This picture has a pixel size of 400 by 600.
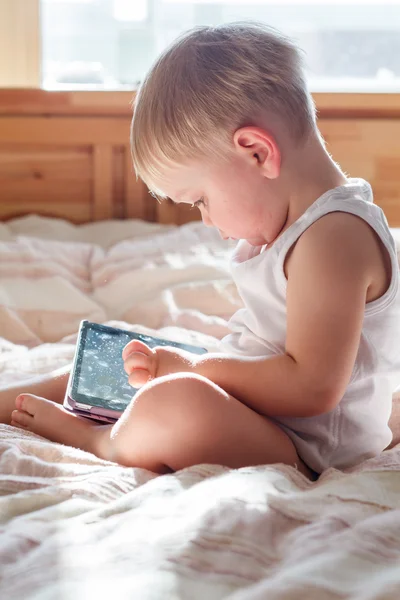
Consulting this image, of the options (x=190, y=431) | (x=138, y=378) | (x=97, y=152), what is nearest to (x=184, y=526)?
(x=190, y=431)

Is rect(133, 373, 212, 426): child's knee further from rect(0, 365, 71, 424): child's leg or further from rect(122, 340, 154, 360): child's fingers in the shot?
rect(0, 365, 71, 424): child's leg

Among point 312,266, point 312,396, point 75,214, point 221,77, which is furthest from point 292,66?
point 75,214

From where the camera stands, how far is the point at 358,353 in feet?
2.89

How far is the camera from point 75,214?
A: 2197 mm

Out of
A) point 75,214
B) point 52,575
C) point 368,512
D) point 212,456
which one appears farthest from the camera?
point 75,214

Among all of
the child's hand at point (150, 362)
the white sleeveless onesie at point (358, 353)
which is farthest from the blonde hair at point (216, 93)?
the child's hand at point (150, 362)

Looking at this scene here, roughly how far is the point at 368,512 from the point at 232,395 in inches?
10.5

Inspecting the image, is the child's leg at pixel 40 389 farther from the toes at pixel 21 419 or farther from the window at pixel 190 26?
the window at pixel 190 26

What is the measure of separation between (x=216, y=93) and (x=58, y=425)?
0.43m

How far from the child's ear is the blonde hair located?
15mm

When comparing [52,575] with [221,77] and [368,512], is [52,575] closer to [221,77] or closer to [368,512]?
[368,512]

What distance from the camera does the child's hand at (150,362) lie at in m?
0.89

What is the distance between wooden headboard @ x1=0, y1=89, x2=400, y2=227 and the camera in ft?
7.07

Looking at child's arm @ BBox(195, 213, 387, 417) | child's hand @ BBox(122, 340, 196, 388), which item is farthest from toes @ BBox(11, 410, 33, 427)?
child's arm @ BBox(195, 213, 387, 417)
